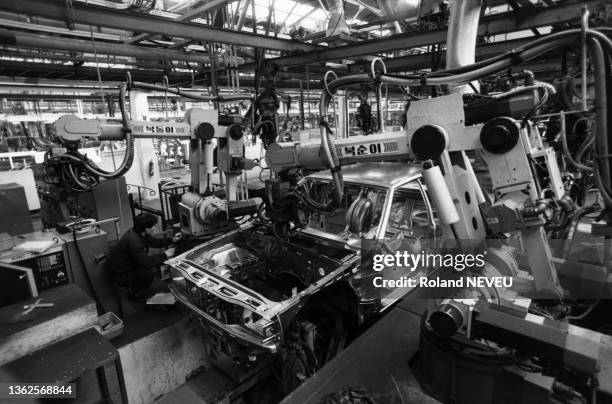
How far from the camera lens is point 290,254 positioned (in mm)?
3861

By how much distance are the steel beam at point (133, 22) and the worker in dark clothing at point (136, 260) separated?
2182 millimetres

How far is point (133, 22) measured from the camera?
11.5 ft

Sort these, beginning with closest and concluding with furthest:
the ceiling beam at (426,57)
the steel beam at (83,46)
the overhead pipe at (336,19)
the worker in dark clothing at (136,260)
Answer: the worker in dark clothing at (136,260) → the steel beam at (83,46) → the overhead pipe at (336,19) → the ceiling beam at (426,57)

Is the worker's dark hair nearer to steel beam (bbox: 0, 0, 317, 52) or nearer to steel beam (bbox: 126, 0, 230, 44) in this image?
steel beam (bbox: 0, 0, 317, 52)

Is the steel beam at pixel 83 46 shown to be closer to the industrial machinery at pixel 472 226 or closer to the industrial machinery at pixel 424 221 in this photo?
the industrial machinery at pixel 424 221

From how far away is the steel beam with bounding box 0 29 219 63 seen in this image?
13.8ft

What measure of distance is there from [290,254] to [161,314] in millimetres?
1722

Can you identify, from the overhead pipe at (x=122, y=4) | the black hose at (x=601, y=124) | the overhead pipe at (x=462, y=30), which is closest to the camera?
the black hose at (x=601, y=124)

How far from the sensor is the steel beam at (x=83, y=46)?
13.8 ft

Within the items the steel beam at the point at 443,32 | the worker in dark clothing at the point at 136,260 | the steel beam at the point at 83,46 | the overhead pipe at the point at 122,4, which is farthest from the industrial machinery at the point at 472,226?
the steel beam at the point at 83,46

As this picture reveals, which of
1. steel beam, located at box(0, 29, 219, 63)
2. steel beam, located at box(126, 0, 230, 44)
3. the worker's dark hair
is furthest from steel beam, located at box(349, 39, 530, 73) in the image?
the worker's dark hair

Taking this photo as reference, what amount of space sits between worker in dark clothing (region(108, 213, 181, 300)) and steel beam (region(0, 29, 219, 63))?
2347 mm

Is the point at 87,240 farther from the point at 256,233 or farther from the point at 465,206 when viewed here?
the point at 465,206

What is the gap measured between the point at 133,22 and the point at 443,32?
11.7 ft
